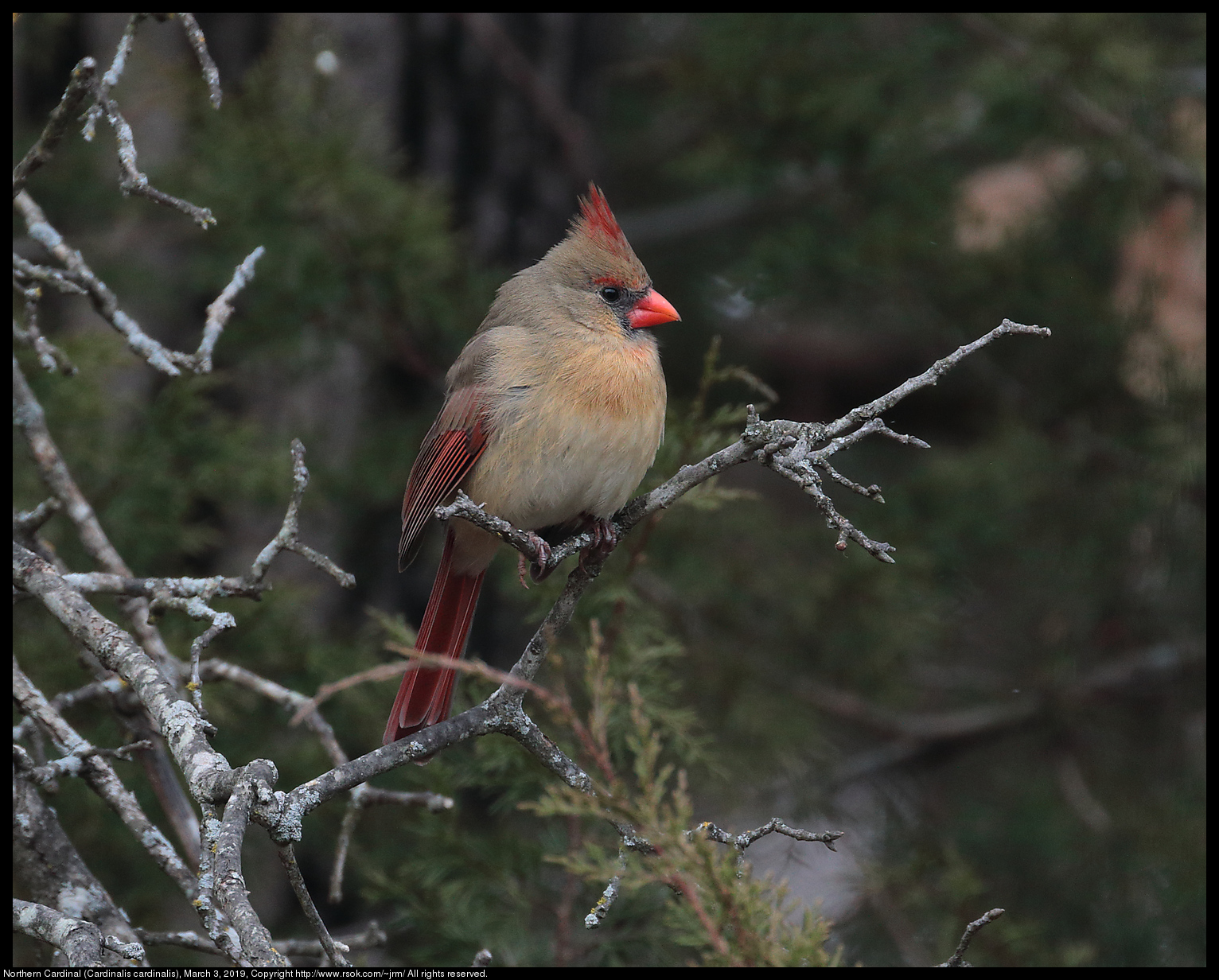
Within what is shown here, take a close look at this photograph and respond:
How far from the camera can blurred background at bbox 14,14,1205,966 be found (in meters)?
3.86

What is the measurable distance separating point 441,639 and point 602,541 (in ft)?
2.04

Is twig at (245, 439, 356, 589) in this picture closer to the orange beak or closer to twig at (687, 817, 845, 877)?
twig at (687, 817, 845, 877)

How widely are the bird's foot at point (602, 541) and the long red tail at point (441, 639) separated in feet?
1.48

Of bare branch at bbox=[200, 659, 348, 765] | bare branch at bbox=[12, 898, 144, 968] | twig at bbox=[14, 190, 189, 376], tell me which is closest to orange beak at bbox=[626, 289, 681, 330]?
twig at bbox=[14, 190, 189, 376]

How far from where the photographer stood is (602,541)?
253cm

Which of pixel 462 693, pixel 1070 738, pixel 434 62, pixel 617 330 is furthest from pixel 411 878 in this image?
pixel 434 62

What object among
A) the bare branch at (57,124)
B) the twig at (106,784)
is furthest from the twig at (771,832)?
the bare branch at (57,124)

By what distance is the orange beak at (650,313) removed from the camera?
3.07m

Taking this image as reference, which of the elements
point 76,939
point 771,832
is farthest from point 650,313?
point 76,939

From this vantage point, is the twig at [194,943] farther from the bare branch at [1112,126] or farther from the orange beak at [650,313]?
the bare branch at [1112,126]

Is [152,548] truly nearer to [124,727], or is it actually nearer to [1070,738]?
[124,727]

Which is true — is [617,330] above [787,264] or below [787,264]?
above

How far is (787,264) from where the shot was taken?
4449 mm

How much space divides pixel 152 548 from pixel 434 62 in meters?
2.60
